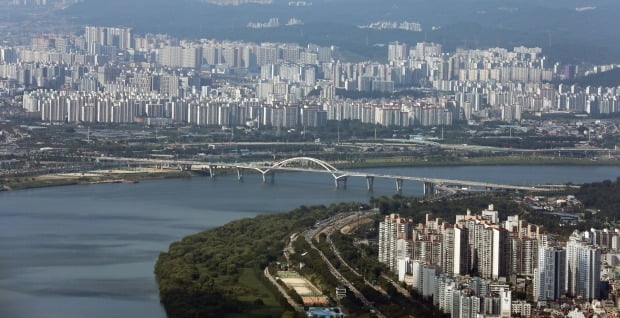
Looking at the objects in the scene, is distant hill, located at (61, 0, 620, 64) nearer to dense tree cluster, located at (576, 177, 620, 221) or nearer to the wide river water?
the wide river water

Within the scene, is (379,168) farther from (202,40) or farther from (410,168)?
(202,40)

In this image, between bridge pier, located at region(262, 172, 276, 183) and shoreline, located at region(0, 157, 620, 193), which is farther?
bridge pier, located at region(262, 172, 276, 183)

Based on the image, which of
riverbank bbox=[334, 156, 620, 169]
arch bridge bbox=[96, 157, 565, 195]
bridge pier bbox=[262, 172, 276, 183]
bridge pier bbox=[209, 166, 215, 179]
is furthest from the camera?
riverbank bbox=[334, 156, 620, 169]

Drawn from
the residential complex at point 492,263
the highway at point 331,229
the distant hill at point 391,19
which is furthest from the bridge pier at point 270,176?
the distant hill at point 391,19

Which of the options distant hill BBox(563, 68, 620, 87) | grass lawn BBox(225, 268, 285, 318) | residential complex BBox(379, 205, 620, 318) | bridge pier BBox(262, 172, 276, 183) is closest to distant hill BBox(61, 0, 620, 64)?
distant hill BBox(563, 68, 620, 87)

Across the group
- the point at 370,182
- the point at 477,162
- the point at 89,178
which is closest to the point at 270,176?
the point at 370,182

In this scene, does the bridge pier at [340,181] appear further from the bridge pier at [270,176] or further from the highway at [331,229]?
the highway at [331,229]
